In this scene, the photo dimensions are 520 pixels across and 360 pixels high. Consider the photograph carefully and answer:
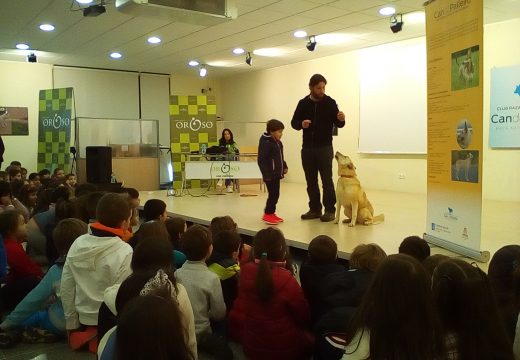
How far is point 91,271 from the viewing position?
101 inches

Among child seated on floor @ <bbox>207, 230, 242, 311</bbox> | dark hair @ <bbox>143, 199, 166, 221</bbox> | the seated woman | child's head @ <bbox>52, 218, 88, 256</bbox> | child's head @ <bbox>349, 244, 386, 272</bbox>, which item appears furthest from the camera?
the seated woman

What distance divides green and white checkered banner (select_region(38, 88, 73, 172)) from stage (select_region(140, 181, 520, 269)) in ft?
6.41

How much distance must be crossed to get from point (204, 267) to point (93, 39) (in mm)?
6717

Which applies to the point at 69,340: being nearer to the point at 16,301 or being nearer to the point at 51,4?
the point at 16,301

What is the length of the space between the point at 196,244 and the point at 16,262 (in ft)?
4.69

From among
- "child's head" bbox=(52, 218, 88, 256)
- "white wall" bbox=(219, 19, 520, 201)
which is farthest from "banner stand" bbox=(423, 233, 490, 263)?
"white wall" bbox=(219, 19, 520, 201)

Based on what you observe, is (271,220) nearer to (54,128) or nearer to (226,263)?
(226,263)

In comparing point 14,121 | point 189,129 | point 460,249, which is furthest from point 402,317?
point 14,121

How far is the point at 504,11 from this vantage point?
640 centimetres

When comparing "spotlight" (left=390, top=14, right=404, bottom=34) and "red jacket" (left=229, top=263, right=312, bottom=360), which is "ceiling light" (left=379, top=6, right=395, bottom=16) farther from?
"red jacket" (left=229, top=263, right=312, bottom=360)

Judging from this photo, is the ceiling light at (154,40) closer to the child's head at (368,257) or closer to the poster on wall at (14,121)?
the poster on wall at (14,121)

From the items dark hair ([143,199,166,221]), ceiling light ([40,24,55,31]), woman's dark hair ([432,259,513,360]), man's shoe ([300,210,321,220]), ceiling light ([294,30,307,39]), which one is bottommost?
man's shoe ([300,210,321,220])

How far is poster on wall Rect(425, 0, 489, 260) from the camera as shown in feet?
11.3

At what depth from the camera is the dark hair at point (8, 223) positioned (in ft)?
10.5
